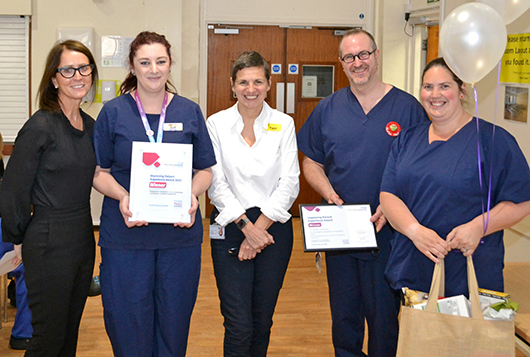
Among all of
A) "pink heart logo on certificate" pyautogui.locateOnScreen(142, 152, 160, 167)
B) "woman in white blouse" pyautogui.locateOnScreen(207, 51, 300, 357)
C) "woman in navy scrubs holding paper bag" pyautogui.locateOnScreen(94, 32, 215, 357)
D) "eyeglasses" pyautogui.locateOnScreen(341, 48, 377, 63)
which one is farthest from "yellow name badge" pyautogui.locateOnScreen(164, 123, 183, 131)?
"eyeglasses" pyautogui.locateOnScreen(341, 48, 377, 63)

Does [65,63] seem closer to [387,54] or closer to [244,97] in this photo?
[244,97]

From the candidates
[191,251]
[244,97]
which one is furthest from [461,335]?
[244,97]

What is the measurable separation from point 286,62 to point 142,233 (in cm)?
475

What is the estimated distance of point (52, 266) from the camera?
2.27m

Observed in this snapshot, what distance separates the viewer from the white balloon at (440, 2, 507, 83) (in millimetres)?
1896

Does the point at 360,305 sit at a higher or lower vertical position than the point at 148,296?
lower

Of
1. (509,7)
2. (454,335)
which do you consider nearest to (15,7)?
(509,7)

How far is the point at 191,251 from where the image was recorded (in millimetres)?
2277

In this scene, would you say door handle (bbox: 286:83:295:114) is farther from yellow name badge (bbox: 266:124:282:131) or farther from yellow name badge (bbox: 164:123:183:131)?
yellow name badge (bbox: 164:123:183:131)

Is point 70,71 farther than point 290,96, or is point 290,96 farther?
point 290,96

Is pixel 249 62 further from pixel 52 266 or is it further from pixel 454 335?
→ pixel 454 335

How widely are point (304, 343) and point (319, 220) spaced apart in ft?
4.10

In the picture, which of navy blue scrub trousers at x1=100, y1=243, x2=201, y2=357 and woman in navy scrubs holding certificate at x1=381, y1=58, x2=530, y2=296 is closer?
woman in navy scrubs holding certificate at x1=381, y1=58, x2=530, y2=296

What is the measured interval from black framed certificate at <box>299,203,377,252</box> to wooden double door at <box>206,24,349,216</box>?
163 inches
